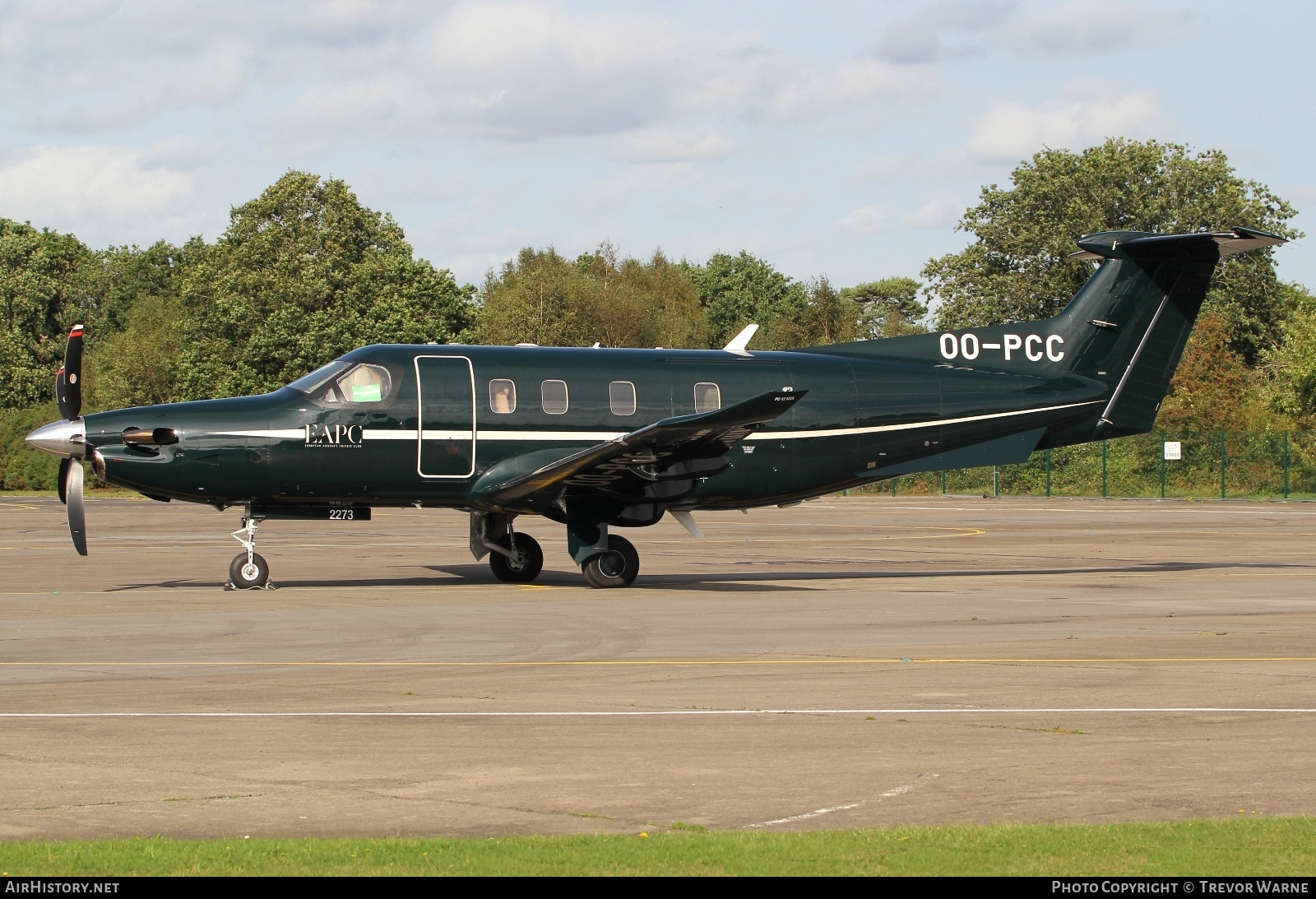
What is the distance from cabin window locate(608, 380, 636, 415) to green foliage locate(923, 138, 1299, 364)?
56837mm

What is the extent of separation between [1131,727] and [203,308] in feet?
242

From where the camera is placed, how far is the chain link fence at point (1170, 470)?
57281mm

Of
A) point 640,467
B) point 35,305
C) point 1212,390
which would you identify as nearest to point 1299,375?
point 1212,390

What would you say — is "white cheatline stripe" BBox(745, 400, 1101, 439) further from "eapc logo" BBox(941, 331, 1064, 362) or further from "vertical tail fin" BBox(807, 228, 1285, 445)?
"eapc logo" BBox(941, 331, 1064, 362)

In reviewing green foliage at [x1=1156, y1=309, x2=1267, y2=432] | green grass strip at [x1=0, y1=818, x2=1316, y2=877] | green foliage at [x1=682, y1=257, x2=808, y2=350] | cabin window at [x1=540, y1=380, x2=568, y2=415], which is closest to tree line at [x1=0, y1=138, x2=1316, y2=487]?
green foliage at [x1=1156, y1=309, x2=1267, y2=432]

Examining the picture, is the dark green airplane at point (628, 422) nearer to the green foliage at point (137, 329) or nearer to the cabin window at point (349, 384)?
the cabin window at point (349, 384)

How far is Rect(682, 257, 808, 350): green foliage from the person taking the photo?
11171 cm

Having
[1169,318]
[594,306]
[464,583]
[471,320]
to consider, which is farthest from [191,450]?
[594,306]

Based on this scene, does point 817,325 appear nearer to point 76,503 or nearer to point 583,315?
point 583,315

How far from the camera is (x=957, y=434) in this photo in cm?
2331

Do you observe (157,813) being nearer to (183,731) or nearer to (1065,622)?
(183,731)

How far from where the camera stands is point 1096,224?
2985 inches

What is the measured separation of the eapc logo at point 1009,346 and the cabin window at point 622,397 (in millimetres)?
5437

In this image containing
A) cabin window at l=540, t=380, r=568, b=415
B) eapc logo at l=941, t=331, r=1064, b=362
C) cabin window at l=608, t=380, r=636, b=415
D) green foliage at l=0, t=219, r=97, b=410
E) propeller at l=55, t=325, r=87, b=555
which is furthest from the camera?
green foliage at l=0, t=219, r=97, b=410
